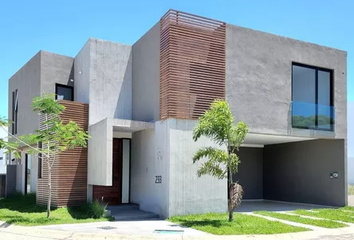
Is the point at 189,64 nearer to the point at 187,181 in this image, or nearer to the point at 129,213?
the point at 187,181

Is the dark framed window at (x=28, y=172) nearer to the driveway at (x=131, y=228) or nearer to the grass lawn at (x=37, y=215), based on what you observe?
the grass lawn at (x=37, y=215)

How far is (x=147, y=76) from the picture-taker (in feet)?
51.6

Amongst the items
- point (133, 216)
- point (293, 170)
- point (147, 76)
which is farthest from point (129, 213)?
point (293, 170)

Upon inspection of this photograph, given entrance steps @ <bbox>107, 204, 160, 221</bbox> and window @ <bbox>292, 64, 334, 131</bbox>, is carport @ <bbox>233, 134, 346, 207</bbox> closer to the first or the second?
window @ <bbox>292, 64, 334, 131</bbox>

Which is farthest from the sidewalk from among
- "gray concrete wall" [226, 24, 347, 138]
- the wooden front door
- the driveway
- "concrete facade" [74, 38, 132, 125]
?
"concrete facade" [74, 38, 132, 125]

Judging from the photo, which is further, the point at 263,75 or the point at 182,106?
the point at 263,75

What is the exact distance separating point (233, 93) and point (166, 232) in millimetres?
6398

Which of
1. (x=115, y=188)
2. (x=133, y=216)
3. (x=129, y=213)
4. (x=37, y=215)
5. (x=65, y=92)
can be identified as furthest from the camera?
(x=65, y=92)

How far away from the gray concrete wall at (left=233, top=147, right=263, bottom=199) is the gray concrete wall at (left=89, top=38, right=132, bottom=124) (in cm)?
733

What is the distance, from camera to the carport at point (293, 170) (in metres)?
17.9

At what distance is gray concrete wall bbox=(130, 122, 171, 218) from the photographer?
13.8m

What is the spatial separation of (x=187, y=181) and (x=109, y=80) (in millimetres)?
5651

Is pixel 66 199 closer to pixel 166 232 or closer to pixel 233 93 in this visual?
pixel 166 232

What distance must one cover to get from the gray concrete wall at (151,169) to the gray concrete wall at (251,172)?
6.74 meters
